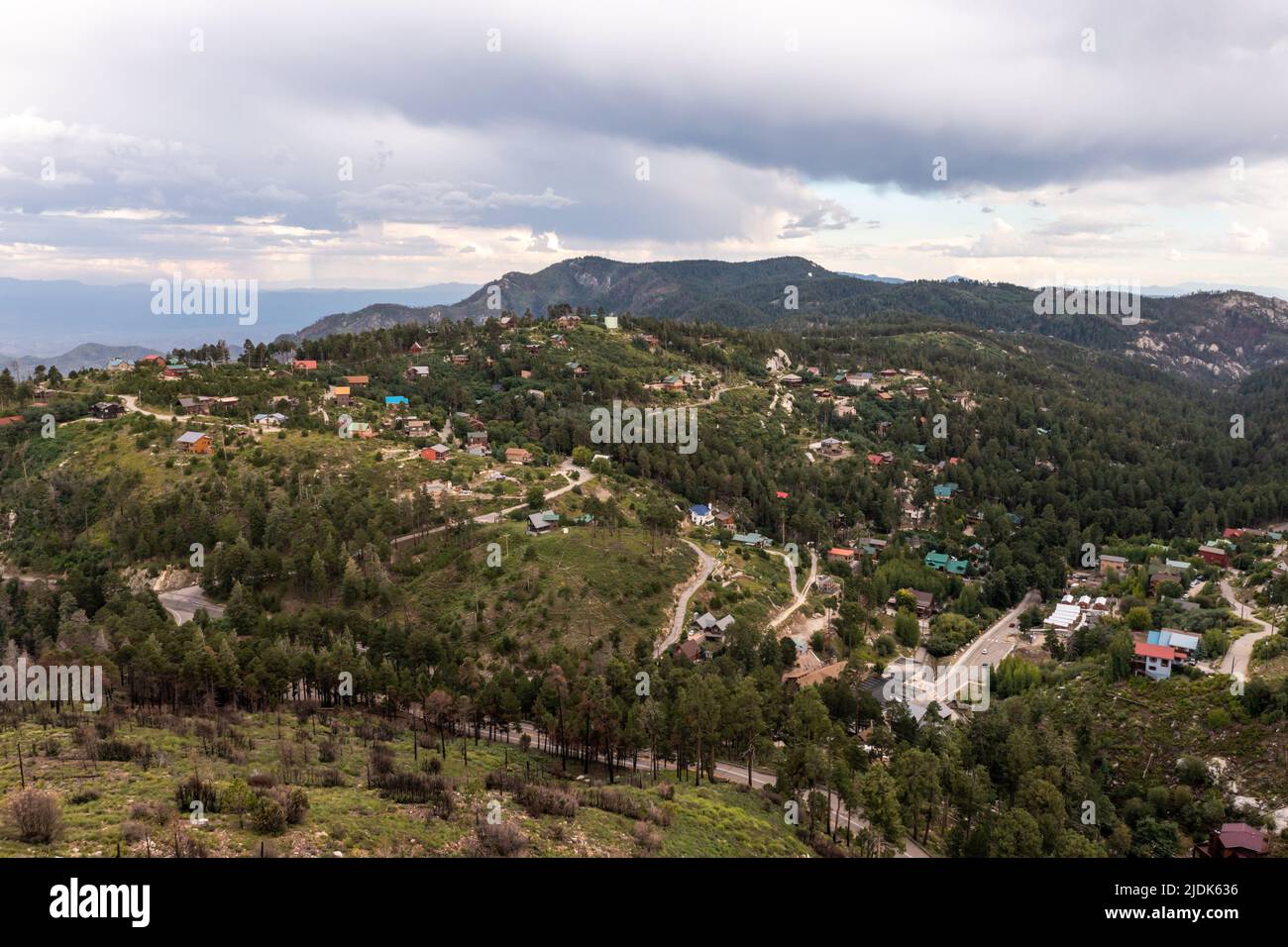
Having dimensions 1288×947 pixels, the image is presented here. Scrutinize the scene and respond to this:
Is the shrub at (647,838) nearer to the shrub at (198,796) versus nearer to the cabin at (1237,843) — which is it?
the shrub at (198,796)

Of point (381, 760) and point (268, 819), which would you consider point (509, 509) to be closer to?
point (381, 760)

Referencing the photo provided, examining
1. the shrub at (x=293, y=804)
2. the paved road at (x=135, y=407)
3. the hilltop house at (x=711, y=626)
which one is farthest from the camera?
the paved road at (x=135, y=407)

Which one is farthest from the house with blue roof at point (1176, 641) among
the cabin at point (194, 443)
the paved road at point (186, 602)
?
the cabin at point (194, 443)

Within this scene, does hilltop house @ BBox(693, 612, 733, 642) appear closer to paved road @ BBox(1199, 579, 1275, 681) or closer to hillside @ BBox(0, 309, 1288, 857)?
hillside @ BBox(0, 309, 1288, 857)
